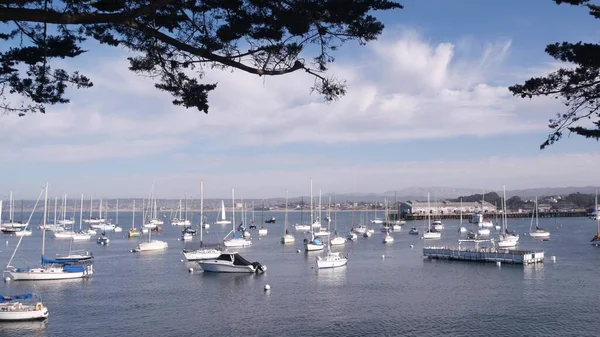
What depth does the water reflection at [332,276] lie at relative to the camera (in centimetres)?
4256

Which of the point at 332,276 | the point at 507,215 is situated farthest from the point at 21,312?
the point at 507,215

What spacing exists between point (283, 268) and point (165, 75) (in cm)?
3930

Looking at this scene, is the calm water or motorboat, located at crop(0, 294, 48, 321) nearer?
the calm water

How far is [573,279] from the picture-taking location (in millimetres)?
42969

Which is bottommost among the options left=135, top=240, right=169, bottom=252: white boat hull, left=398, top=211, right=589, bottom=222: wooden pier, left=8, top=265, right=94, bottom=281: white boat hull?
left=8, top=265, right=94, bottom=281: white boat hull

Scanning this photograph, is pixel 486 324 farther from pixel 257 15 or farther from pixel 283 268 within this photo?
pixel 283 268

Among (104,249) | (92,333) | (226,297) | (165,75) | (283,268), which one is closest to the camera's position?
(165,75)

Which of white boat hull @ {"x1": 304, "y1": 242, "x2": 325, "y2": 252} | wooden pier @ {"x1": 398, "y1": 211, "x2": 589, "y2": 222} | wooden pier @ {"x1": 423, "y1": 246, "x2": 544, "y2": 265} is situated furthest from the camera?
wooden pier @ {"x1": 398, "y1": 211, "x2": 589, "y2": 222}

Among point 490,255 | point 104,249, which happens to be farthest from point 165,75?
point 104,249

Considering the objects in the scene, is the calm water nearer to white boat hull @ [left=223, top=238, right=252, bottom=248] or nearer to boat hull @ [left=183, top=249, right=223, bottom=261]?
boat hull @ [left=183, top=249, right=223, bottom=261]

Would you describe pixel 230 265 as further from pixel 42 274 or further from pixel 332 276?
pixel 42 274

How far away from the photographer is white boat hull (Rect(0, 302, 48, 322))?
2973 centimetres

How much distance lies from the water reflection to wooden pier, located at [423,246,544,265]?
11.8 m

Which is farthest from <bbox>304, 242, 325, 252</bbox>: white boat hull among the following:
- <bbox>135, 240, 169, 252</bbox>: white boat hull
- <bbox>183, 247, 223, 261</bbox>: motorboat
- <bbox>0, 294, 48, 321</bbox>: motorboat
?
<bbox>0, 294, 48, 321</bbox>: motorboat
